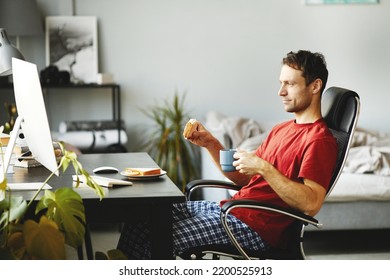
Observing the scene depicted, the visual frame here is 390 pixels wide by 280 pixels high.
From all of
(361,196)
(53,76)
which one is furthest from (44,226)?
(53,76)

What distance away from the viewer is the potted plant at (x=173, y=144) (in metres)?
5.51

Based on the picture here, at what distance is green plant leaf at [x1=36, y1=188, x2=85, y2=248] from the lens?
1871 mm

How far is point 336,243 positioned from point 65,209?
2.97 m

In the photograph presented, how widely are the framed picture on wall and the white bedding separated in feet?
6.95

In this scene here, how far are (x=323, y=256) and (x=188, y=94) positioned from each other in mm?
1969

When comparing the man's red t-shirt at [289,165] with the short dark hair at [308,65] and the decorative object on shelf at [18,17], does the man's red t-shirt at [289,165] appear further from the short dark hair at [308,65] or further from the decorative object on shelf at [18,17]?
the decorative object on shelf at [18,17]

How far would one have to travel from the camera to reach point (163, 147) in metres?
5.50

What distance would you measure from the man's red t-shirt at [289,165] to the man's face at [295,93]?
0.27 ft

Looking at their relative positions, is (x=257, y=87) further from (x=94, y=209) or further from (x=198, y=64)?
(x=94, y=209)

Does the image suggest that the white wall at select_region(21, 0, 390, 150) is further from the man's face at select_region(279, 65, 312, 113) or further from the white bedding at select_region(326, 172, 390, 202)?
the man's face at select_region(279, 65, 312, 113)

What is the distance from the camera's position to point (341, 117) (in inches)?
109

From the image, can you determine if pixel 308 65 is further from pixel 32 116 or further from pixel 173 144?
pixel 173 144

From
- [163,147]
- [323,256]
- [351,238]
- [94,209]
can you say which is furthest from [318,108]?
[163,147]

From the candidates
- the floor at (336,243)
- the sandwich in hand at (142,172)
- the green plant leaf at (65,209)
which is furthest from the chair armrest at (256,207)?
the floor at (336,243)
